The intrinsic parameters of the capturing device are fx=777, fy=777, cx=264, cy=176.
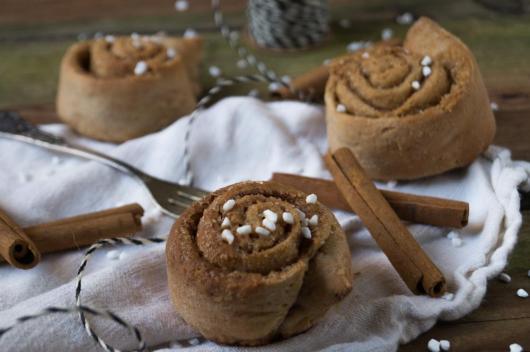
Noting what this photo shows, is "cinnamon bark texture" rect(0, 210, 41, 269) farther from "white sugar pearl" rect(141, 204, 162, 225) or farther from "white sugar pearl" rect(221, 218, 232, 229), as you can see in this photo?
"white sugar pearl" rect(221, 218, 232, 229)

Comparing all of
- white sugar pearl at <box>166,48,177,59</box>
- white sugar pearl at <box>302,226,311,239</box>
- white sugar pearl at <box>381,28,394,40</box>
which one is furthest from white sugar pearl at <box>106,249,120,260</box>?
white sugar pearl at <box>381,28,394,40</box>

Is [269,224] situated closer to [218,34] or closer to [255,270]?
[255,270]

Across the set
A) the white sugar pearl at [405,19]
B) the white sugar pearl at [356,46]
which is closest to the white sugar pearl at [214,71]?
the white sugar pearl at [356,46]

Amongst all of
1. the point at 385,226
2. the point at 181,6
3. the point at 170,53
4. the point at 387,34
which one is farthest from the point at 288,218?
the point at 181,6

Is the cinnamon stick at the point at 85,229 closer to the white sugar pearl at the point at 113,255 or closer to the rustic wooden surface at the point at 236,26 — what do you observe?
the white sugar pearl at the point at 113,255

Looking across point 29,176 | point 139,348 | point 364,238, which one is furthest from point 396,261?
point 29,176

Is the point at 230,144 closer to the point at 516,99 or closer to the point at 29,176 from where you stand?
the point at 29,176
